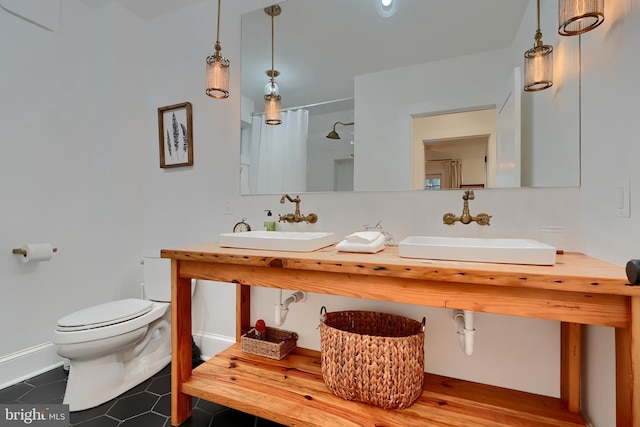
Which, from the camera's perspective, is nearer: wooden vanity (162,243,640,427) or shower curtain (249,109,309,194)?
wooden vanity (162,243,640,427)

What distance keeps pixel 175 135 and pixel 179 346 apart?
149 cm

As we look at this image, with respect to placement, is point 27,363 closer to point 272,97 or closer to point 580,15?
point 272,97

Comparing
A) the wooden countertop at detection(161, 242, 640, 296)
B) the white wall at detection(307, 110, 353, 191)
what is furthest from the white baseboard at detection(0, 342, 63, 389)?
the white wall at detection(307, 110, 353, 191)

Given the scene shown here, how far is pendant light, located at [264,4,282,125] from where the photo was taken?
191 cm

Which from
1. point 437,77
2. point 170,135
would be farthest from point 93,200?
point 437,77

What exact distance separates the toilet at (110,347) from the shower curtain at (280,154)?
86 centimetres

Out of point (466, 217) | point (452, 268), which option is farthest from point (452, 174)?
point (452, 268)

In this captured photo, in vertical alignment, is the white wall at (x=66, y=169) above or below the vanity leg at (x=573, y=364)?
above

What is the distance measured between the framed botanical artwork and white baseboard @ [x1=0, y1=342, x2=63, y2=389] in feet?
4.66

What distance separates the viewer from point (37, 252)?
6.00 feet

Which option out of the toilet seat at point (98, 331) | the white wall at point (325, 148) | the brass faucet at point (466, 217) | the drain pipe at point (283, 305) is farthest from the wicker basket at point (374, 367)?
the toilet seat at point (98, 331)

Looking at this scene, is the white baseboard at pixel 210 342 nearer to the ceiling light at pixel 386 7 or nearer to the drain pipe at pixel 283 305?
the drain pipe at pixel 283 305

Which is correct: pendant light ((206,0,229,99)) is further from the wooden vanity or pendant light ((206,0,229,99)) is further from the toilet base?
the toilet base

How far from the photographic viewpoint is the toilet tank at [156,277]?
1.99 meters
